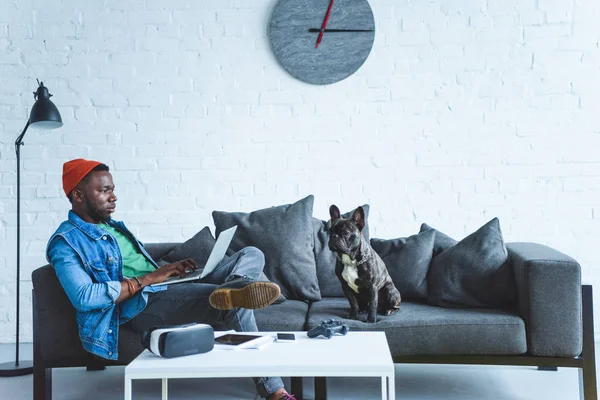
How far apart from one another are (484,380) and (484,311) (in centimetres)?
48

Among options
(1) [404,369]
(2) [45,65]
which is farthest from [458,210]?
(2) [45,65]

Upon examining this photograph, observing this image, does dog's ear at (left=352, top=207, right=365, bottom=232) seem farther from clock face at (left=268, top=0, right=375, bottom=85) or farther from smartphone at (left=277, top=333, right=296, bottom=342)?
clock face at (left=268, top=0, right=375, bottom=85)

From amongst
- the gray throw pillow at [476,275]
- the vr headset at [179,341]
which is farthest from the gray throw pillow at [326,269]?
the vr headset at [179,341]

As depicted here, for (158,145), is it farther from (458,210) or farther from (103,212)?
(458,210)

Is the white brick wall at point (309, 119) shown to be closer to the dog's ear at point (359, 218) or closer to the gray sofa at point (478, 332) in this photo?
the dog's ear at point (359, 218)

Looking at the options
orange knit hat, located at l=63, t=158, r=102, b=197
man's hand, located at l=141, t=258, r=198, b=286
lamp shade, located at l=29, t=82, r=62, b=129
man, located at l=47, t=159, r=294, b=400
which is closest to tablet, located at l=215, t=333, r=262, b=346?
man, located at l=47, t=159, r=294, b=400

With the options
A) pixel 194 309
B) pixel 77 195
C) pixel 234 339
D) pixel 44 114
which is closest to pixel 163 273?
pixel 194 309

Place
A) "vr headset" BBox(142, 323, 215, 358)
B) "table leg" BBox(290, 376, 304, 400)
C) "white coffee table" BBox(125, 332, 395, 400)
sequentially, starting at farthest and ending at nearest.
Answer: "table leg" BBox(290, 376, 304, 400)
"vr headset" BBox(142, 323, 215, 358)
"white coffee table" BBox(125, 332, 395, 400)

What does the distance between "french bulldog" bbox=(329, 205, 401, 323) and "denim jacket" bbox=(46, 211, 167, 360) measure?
76cm

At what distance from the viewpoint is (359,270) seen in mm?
2924

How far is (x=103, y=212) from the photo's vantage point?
112 inches

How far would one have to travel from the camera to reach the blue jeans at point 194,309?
2.60 meters

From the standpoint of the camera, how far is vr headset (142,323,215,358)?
6.48 ft

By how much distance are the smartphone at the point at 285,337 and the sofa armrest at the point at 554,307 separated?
1.09 meters
